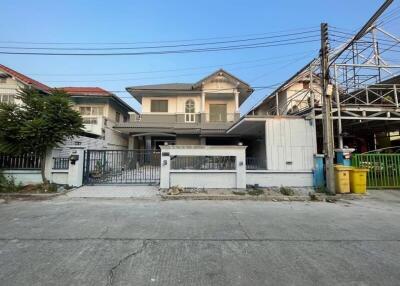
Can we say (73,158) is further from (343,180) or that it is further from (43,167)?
(343,180)

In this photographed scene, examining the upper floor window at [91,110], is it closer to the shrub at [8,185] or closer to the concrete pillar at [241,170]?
the shrub at [8,185]

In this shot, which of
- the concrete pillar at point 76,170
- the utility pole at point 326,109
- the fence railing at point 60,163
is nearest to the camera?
the utility pole at point 326,109

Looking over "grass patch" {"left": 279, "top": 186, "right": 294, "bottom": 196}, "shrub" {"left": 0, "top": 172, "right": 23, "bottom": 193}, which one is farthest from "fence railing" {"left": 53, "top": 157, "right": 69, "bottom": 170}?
"grass patch" {"left": 279, "top": 186, "right": 294, "bottom": 196}

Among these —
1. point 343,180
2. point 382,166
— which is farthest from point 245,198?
point 382,166

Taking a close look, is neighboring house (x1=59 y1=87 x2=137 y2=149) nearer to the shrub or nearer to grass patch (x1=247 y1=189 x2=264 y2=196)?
the shrub

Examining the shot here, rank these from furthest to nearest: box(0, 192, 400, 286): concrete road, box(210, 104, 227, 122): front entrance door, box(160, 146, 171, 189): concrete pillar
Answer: box(210, 104, 227, 122): front entrance door → box(160, 146, 171, 189): concrete pillar → box(0, 192, 400, 286): concrete road

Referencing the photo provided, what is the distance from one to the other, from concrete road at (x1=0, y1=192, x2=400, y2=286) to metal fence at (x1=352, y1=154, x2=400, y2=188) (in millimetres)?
4244

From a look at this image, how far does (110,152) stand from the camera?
489 inches

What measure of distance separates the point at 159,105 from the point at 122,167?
1059 centimetres

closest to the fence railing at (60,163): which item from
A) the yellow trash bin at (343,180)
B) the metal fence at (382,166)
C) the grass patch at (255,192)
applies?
the grass patch at (255,192)

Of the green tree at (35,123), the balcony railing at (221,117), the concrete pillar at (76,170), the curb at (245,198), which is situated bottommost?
the curb at (245,198)

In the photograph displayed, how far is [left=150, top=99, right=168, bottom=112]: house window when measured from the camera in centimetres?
2202

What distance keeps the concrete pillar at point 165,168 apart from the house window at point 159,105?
11.4 m

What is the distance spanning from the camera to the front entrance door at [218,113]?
72.1 ft
